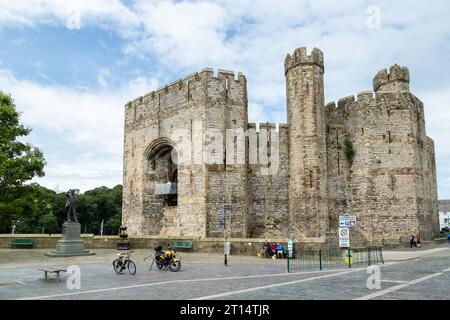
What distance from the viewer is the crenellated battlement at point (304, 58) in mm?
25922

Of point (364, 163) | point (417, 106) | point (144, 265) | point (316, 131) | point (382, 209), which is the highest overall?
point (417, 106)

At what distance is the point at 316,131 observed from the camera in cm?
2527

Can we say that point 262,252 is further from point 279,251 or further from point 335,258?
point 335,258

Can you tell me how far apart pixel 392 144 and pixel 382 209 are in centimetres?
440

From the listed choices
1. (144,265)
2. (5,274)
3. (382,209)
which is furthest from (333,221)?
(5,274)

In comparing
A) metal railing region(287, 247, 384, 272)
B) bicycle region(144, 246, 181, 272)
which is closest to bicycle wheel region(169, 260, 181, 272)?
bicycle region(144, 246, 181, 272)

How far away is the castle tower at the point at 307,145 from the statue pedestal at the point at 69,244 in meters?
12.4

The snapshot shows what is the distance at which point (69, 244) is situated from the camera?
18.6m

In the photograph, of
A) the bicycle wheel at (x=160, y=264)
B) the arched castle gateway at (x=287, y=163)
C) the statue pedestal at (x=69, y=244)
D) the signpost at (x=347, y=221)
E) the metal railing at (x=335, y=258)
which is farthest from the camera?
the arched castle gateway at (x=287, y=163)

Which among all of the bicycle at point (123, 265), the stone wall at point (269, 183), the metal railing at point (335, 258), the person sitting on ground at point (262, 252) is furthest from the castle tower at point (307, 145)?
the bicycle at point (123, 265)

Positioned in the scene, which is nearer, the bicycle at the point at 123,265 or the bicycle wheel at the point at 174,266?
the bicycle at the point at 123,265

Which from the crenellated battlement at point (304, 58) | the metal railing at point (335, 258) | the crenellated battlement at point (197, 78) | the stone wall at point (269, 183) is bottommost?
the metal railing at point (335, 258)

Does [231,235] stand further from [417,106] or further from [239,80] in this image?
[417,106]

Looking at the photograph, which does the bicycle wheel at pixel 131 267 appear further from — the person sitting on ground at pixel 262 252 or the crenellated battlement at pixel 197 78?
the crenellated battlement at pixel 197 78
